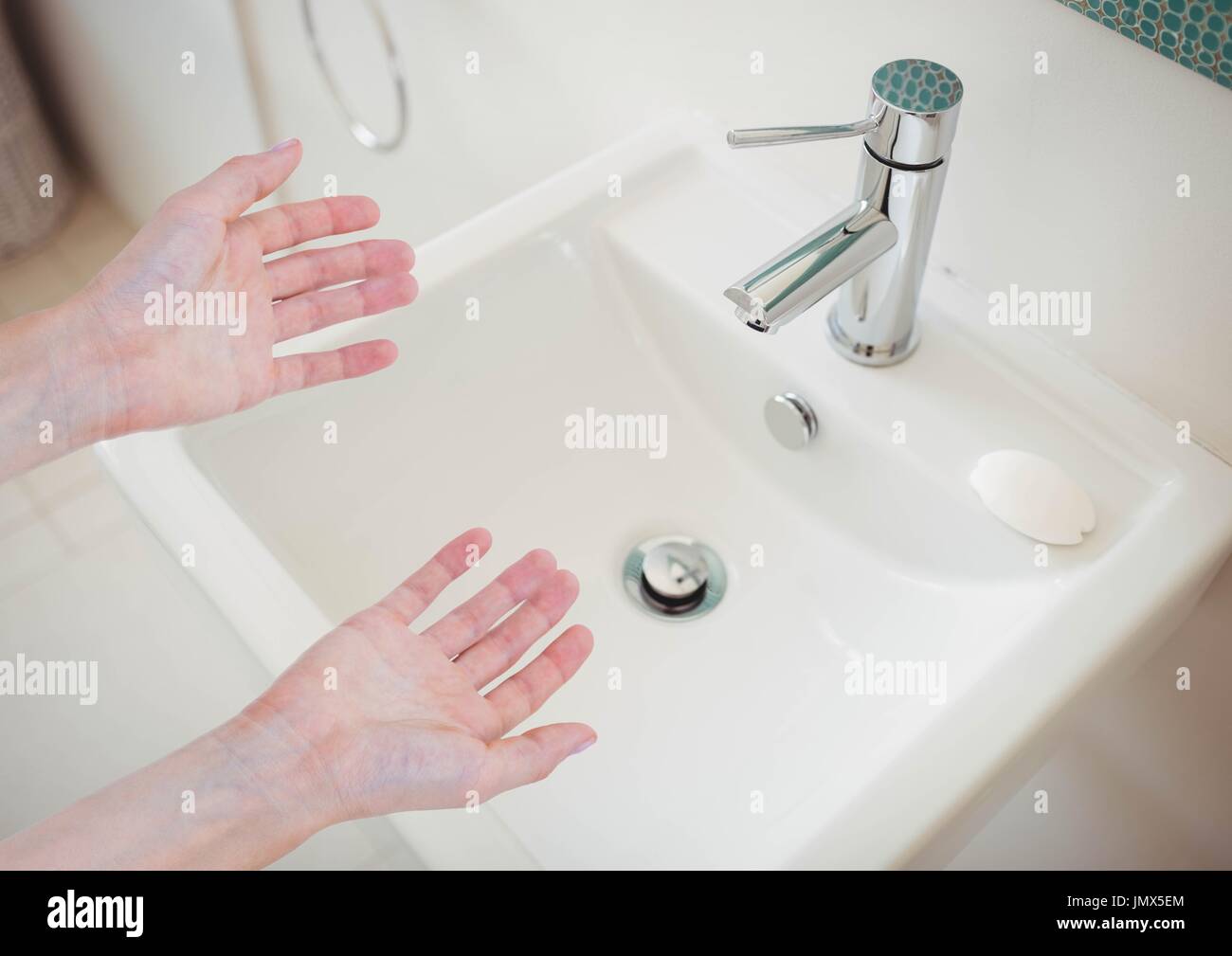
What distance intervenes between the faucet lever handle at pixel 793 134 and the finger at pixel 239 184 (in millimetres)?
281

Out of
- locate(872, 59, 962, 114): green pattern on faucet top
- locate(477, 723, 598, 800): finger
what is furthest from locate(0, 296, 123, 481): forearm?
locate(872, 59, 962, 114): green pattern on faucet top

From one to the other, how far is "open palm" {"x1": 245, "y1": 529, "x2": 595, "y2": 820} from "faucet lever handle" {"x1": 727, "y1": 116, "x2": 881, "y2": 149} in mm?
266

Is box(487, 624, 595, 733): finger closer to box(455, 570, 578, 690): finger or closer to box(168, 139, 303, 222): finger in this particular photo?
box(455, 570, 578, 690): finger

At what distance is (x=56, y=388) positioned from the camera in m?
0.71

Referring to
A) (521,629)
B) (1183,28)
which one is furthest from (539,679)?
(1183,28)

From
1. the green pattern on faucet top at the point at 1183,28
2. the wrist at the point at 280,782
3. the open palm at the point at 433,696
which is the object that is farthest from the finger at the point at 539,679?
the green pattern on faucet top at the point at 1183,28

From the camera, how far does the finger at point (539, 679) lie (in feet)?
2.13

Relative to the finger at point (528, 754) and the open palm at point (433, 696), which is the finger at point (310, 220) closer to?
the open palm at point (433, 696)

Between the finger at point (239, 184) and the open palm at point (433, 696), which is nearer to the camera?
the open palm at point (433, 696)

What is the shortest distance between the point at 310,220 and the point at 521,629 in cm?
31

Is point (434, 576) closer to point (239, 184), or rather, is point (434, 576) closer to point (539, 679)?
point (539, 679)

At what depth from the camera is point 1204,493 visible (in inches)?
27.3

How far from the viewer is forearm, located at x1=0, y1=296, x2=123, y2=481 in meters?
0.71
